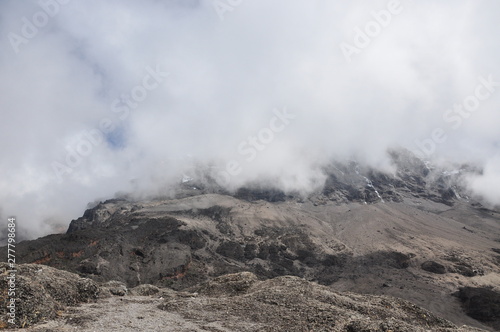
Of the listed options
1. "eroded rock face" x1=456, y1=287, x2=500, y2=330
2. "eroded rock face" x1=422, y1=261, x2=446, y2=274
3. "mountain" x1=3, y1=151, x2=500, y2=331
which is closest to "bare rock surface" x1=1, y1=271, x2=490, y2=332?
"mountain" x1=3, y1=151, x2=500, y2=331

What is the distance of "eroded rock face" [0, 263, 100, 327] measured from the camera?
16656mm

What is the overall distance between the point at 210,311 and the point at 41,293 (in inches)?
375

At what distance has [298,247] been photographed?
12562 cm

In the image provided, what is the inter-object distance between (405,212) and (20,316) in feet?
602

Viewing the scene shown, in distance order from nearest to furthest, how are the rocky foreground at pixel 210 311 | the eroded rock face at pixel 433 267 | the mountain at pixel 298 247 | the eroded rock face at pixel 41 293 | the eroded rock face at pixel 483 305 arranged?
the eroded rock face at pixel 41 293 → the rocky foreground at pixel 210 311 → the eroded rock face at pixel 483 305 → the mountain at pixel 298 247 → the eroded rock face at pixel 433 267

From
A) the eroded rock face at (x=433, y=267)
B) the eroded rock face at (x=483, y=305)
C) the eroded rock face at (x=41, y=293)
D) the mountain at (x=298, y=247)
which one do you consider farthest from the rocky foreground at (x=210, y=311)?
the eroded rock face at (x=433, y=267)

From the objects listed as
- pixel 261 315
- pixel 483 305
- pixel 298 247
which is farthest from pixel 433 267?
pixel 261 315

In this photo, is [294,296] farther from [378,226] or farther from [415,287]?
[378,226]

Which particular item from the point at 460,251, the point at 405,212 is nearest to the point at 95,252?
the point at 460,251

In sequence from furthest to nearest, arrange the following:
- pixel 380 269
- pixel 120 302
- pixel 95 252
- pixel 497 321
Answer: pixel 380 269
pixel 95 252
pixel 497 321
pixel 120 302

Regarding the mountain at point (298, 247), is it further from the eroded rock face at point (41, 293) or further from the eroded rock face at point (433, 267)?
the eroded rock face at point (41, 293)

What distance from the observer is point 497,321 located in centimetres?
7344

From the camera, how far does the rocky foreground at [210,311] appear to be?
55.7 ft

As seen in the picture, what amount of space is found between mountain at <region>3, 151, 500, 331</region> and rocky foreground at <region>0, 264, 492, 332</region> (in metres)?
53.3
